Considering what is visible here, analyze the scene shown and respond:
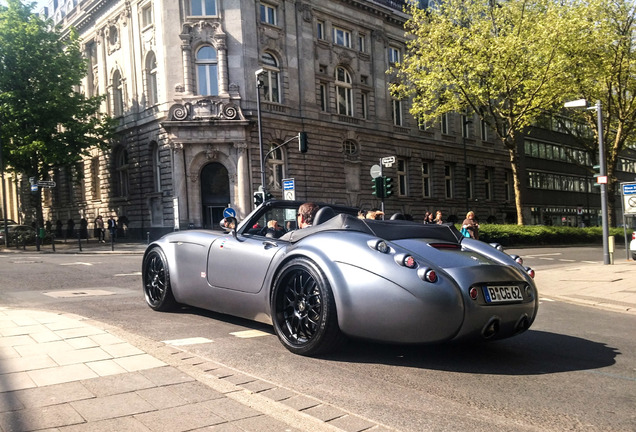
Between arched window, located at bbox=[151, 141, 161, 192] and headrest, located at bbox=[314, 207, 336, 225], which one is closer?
headrest, located at bbox=[314, 207, 336, 225]

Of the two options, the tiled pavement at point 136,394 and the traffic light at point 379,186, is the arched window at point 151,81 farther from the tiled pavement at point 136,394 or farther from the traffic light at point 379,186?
the tiled pavement at point 136,394

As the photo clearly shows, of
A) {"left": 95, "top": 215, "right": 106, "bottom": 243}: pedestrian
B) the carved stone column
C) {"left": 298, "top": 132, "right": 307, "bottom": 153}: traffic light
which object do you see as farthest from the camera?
{"left": 95, "top": 215, "right": 106, "bottom": 243}: pedestrian

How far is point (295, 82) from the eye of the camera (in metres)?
35.7

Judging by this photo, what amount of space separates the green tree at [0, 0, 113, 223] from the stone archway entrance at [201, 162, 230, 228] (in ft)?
28.8

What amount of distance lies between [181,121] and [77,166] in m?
11.5

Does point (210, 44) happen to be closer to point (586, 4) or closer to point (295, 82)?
point (295, 82)

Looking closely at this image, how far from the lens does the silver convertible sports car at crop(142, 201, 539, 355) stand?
4.04 meters

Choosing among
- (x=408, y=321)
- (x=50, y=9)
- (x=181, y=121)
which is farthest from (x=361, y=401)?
(x=50, y=9)

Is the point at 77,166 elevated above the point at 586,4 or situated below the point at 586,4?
below

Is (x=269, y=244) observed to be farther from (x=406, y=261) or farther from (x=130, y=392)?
(x=130, y=392)

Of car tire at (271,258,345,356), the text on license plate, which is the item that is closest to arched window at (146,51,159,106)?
car tire at (271,258,345,356)

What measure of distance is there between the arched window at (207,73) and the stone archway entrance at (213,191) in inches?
169

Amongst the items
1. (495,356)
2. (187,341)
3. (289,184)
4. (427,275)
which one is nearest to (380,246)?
(427,275)

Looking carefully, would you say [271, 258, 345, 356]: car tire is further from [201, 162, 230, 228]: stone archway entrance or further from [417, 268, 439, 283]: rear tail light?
[201, 162, 230, 228]: stone archway entrance
